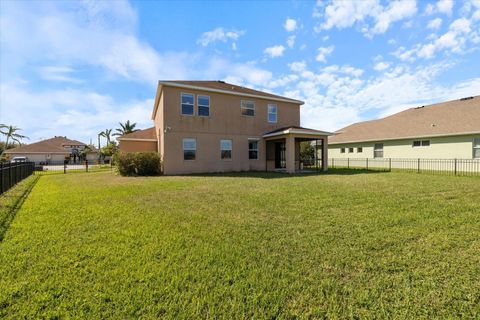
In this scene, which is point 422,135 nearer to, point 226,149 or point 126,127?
point 226,149

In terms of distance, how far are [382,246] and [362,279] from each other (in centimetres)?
126

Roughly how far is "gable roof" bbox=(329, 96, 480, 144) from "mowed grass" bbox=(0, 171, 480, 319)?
15067mm

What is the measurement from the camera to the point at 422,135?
1855 cm

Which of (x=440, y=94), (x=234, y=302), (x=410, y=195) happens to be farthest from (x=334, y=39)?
(x=440, y=94)

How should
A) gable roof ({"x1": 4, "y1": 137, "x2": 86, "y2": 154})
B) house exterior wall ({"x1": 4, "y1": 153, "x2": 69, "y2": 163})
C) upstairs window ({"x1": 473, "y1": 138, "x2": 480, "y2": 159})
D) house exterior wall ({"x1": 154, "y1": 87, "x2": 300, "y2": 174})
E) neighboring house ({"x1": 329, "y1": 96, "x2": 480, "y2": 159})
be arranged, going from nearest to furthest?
house exterior wall ({"x1": 154, "y1": 87, "x2": 300, "y2": 174}), upstairs window ({"x1": 473, "y1": 138, "x2": 480, "y2": 159}), neighboring house ({"x1": 329, "y1": 96, "x2": 480, "y2": 159}), house exterior wall ({"x1": 4, "y1": 153, "x2": 69, "y2": 163}), gable roof ({"x1": 4, "y1": 137, "x2": 86, "y2": 154})

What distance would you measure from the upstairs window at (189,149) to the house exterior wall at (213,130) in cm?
22

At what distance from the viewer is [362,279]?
291cm

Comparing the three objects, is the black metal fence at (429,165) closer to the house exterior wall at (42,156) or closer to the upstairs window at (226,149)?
the upstairs window at (226,149)

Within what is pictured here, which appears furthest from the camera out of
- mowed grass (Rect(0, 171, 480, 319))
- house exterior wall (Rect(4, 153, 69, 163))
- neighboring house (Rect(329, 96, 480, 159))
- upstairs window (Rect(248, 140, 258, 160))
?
house exterior wall (Rect(4, 153, 69, 163))

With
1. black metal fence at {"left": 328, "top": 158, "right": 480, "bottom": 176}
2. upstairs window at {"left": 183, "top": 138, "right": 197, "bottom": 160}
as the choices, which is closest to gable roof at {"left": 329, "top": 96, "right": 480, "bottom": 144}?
black metal fence at {"left": 328, "top": 158, "right": 480, "bottom": 176}

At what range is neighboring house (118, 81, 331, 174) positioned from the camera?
15523 millimetres

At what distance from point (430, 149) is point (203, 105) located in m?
18.5

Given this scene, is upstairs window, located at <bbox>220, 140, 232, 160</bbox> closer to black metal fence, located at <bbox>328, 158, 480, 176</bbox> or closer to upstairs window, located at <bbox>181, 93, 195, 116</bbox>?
upstairs window, located at <bbox>181, 93, 195, 116</bbox>

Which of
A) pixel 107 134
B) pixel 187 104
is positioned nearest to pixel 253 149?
pixel 187 104
